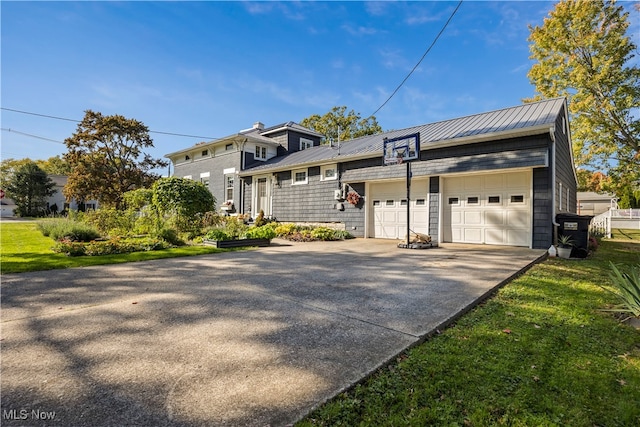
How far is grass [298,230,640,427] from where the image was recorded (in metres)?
1.83

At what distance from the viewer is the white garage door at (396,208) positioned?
A: 11.4 meters

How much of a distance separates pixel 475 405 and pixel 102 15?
45.4 feet

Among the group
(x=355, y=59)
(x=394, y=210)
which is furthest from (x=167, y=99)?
(x=394, y=210)

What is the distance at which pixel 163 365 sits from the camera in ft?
7.48

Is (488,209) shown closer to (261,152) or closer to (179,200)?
(179,200)

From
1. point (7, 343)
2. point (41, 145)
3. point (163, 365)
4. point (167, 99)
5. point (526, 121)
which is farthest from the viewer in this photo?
point (41, 145)

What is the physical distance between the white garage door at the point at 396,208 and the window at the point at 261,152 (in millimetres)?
8918

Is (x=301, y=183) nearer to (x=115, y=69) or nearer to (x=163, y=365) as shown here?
(x=115, y=69)

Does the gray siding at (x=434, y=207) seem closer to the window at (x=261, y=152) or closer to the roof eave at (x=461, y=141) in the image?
the roof eave at (x=461, y=141)

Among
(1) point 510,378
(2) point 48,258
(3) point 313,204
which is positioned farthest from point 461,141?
(2) point 48,258

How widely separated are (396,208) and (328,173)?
377 cm

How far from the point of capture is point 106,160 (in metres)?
22.3

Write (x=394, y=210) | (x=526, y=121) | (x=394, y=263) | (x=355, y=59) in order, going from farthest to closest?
(x=355, y=59), (x=394, y=210), (x=526, y=121), (x=394, y=263)

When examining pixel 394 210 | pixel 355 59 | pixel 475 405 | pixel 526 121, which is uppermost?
pixel 355 59
